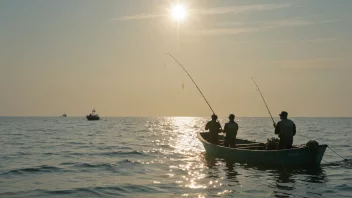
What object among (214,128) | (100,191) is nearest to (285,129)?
(214,128)

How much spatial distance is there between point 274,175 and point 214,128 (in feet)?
19.7

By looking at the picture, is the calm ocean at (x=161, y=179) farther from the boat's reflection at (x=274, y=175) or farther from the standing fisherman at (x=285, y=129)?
the standing fisherman at (x=285, y=129)

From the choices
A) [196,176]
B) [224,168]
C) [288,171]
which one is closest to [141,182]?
[196,176]

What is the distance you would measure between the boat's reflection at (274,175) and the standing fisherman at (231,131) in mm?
1261

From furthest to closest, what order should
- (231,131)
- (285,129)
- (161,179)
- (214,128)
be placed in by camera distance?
(214,128) → (231,131) → (285,129) → (161,179)

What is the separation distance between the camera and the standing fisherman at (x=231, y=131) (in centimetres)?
1922

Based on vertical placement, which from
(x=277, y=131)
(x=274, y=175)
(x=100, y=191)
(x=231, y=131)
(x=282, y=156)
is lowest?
(x=100, y=191)

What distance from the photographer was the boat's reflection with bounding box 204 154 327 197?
13203 mm

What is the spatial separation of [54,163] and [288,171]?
11226mm

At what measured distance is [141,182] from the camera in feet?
46.8

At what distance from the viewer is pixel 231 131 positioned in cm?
1950

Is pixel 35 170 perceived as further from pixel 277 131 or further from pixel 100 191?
pixel 277 131

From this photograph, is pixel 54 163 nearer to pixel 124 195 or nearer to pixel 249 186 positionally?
pixel 124 195

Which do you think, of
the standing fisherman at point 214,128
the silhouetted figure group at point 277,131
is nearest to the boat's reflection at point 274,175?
the silhouetted figure group at point 277,131
